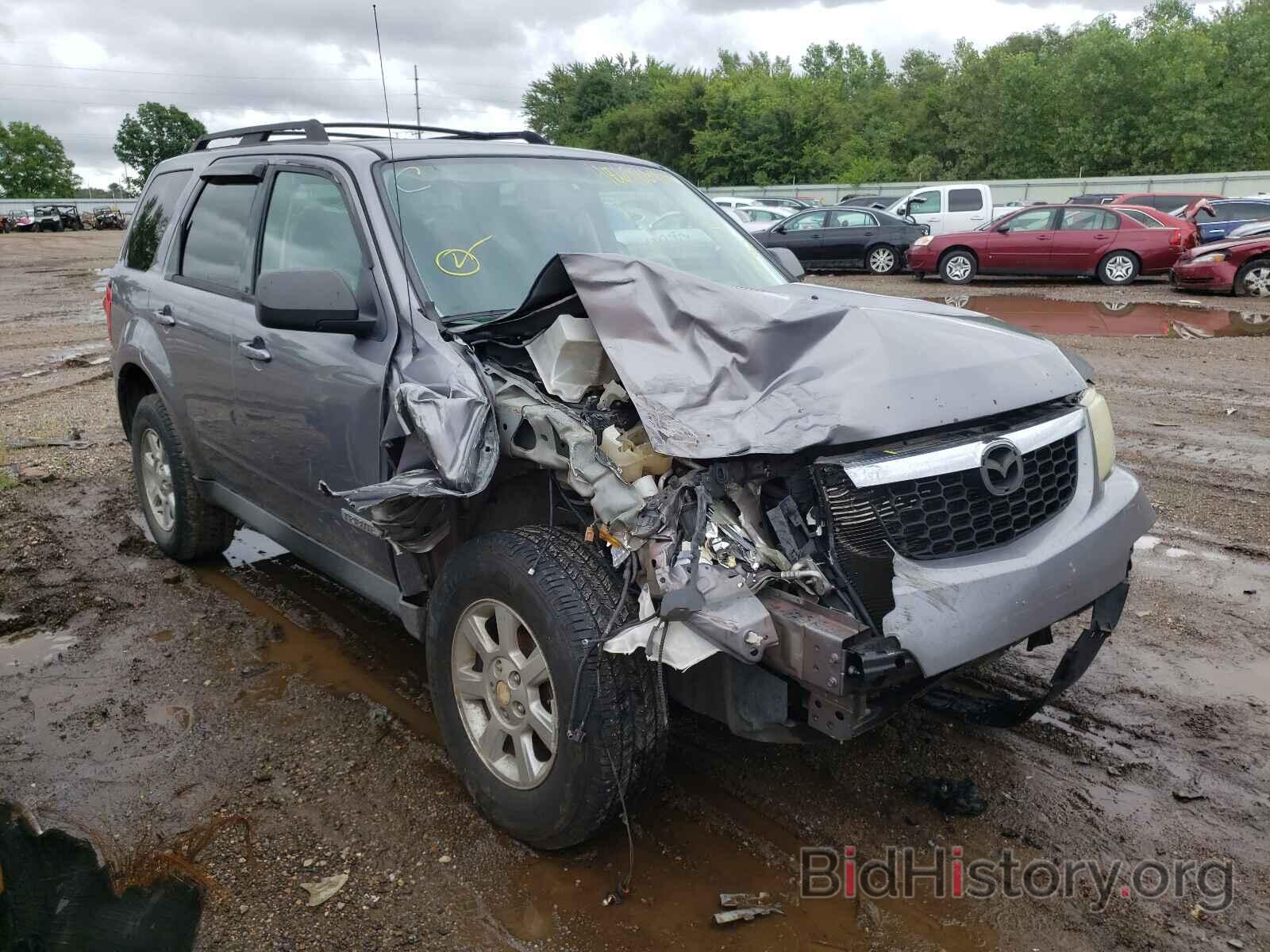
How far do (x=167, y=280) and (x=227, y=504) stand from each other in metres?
1.20

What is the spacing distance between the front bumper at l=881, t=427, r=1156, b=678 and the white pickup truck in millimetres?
22656

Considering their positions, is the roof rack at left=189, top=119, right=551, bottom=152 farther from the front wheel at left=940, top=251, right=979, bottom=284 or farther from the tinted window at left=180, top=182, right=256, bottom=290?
the front wheel at left=940, top=251, right=979, bottom=284

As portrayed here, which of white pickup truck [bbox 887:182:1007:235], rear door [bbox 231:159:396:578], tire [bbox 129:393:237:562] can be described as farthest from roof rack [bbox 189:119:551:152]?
white pickup truck [bbox 887:182:1007:235]

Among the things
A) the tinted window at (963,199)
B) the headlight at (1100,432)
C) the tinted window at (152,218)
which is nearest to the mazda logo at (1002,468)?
the headlight at (1100,432)

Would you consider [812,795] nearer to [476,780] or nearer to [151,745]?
[476,780]

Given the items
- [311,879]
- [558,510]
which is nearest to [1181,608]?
[558,510]

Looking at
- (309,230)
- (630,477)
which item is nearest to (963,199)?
(309,230)

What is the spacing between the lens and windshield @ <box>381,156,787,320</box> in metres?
3.46

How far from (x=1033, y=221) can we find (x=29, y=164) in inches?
4095

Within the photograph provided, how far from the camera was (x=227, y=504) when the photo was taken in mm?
4586

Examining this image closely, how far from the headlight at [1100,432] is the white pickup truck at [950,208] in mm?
22237

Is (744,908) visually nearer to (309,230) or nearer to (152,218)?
(309,230)

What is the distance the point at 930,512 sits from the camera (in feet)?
8.36

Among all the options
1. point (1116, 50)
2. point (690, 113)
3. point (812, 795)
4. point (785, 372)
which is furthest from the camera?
point (690, 113)
